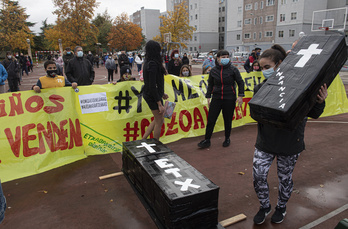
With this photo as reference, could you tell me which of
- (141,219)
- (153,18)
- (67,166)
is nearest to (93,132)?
(67,166)

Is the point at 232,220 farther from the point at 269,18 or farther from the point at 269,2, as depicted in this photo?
the point at 269,2

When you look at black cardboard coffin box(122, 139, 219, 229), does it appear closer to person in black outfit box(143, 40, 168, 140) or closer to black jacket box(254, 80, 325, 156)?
black jacket box(254, 80, 325, 156)

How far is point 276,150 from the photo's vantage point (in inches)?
99.7

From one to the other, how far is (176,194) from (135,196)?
1296mm

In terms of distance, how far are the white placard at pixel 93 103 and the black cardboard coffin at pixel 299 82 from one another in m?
3.40

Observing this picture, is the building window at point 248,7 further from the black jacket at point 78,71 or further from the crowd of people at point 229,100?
the black jacket at point 78,71

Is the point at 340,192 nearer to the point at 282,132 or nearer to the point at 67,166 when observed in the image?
the point at 282,132

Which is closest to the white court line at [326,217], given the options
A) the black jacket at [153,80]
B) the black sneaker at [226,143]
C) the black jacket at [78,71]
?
the black sneaker at [226,143]

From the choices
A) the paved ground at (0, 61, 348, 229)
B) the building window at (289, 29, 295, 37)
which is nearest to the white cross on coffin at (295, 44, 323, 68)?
the paved ground at (0, 61, 348, 229)

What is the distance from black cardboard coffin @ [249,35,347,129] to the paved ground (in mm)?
1468

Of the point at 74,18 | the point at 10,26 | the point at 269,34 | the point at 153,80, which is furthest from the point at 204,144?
the point at 269,34

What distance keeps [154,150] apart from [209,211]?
1245 mm

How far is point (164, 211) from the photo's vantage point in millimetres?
2490

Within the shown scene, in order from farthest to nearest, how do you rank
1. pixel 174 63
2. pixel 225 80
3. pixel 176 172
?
pixel 174 63 < pixel 225 80 < pixel 176 172
